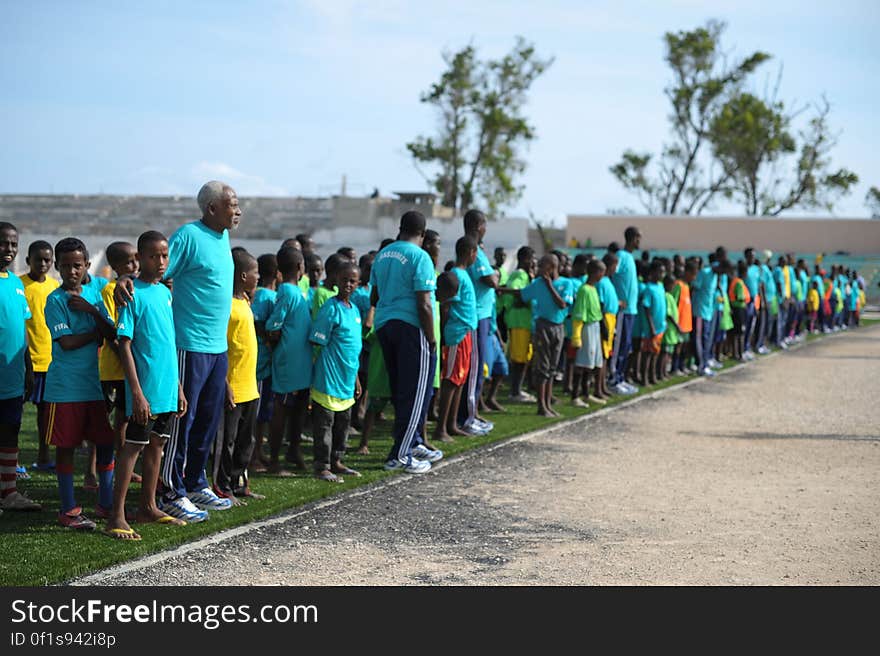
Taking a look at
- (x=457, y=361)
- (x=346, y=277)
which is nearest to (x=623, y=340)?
(x=457, y=361)

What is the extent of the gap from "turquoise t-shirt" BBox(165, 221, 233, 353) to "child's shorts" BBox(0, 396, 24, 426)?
4.47 feet

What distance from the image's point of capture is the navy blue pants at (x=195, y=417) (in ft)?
22.1

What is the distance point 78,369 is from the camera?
6.64 metres

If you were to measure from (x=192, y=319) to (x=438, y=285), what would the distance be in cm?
353

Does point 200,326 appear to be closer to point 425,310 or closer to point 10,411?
point 10,411

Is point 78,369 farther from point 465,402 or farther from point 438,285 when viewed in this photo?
point 465,402

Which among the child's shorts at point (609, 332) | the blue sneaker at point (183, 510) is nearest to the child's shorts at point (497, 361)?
the child's shorts at point (609, 332)

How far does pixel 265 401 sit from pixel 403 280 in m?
1.43

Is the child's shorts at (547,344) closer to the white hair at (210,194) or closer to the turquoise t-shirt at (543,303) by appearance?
the turquoise t-shirt at (543,303)

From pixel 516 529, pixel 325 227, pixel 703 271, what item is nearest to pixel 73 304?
pixel 516 529

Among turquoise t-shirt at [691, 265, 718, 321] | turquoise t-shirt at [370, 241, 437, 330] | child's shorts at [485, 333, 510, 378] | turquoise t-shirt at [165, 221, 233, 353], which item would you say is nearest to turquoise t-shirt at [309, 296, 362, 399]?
turquoise t-shirt at [370, 241, 437, 330]

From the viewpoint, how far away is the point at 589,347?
13086mm
